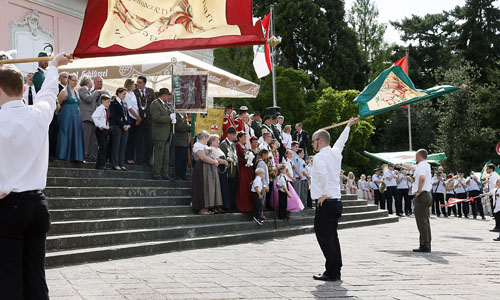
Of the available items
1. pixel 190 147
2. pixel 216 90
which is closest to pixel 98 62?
pixel 190 147

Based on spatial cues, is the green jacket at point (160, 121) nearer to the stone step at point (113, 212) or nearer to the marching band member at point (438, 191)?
the stone step at point (113, 212)

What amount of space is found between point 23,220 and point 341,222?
14.1 metres

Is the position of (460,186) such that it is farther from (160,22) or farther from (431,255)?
(160,22)

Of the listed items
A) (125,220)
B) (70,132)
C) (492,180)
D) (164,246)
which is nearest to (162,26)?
(164,246)

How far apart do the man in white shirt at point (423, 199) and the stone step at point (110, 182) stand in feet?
18.3

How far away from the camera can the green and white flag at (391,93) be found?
9.91m

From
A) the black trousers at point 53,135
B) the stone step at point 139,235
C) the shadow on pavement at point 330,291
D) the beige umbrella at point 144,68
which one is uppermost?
the beige umbrella at point 144,68

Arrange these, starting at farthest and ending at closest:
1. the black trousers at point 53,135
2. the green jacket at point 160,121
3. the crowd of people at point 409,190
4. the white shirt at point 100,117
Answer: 1. the crowd of people at point 409,190
2. the green jacket at point 160,121
3. the white shirt at point 100,117
4. the black trousers at point 53,135

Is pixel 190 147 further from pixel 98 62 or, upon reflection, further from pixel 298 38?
pixel 298 38

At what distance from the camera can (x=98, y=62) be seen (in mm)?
14406

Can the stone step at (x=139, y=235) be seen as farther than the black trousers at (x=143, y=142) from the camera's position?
No

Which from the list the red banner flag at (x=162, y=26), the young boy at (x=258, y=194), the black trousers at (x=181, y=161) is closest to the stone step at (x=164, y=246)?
the young boy at (x=258, y=194)

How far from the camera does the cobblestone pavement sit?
6320 millimetres

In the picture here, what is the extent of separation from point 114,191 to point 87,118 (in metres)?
2.12
